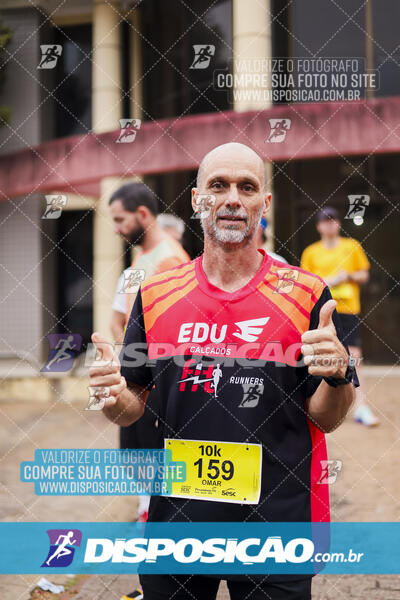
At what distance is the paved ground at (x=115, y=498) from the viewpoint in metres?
3.39

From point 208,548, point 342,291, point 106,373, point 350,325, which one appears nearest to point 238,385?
point 106,373

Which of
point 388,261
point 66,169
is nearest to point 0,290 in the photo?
point 66,169

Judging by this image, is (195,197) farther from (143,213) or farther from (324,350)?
(143,213)

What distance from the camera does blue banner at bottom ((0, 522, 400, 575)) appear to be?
81.9 inches

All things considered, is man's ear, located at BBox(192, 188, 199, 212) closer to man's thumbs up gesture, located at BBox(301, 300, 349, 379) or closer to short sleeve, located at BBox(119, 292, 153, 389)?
short sleeve, located at BBox(119, 292, 153, 389)

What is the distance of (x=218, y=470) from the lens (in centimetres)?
206

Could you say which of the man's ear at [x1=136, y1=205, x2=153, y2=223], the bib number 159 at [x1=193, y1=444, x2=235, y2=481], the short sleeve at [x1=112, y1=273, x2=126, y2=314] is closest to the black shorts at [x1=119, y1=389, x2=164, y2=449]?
the bib number 159 at [x1=193, y1=444, x2=235, y2=481]

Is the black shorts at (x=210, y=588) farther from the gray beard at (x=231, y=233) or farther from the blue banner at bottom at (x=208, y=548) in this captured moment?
the gray beard at (x=231, y=233)

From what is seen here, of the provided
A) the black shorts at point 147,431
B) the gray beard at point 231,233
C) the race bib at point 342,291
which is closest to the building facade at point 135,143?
the race bib at point 342,291

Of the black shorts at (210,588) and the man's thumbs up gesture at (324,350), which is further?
the black shorts at (210,588)

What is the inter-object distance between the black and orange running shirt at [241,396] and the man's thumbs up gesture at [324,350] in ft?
0.67

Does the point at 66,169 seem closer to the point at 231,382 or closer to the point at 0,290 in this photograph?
the point at 0,290

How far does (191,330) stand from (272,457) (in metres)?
0.46

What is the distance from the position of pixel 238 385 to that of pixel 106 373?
1.31 feet
